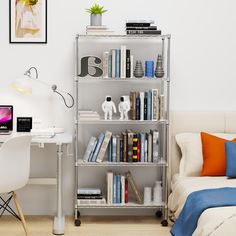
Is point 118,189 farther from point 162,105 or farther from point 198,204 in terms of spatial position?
point 198,204

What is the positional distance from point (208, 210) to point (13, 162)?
56.7 inches

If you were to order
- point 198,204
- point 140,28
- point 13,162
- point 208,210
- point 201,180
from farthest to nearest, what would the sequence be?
point 140,28
point 201,180
point 13,162
point 198,204
point 208,210

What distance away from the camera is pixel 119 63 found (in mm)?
4812

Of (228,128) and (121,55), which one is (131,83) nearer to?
(121,55)

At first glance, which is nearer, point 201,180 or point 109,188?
point 201,180

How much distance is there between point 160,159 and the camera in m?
5.02

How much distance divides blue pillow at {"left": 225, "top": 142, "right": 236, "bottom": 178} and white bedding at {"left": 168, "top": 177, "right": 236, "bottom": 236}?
0.21 ft

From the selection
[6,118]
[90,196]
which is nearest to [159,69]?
[90,196]

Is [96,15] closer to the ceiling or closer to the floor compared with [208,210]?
closer to the ceiling

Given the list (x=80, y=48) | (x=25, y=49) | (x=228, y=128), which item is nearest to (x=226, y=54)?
(x=228, y=128)

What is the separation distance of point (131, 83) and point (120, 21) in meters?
0.56

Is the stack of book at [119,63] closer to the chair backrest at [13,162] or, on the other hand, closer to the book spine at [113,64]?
the book spine at [113,64]

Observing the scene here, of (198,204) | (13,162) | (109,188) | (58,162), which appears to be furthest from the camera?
(109,188)

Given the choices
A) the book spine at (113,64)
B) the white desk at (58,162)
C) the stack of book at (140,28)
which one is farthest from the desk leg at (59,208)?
the stack of book at (140,28)
